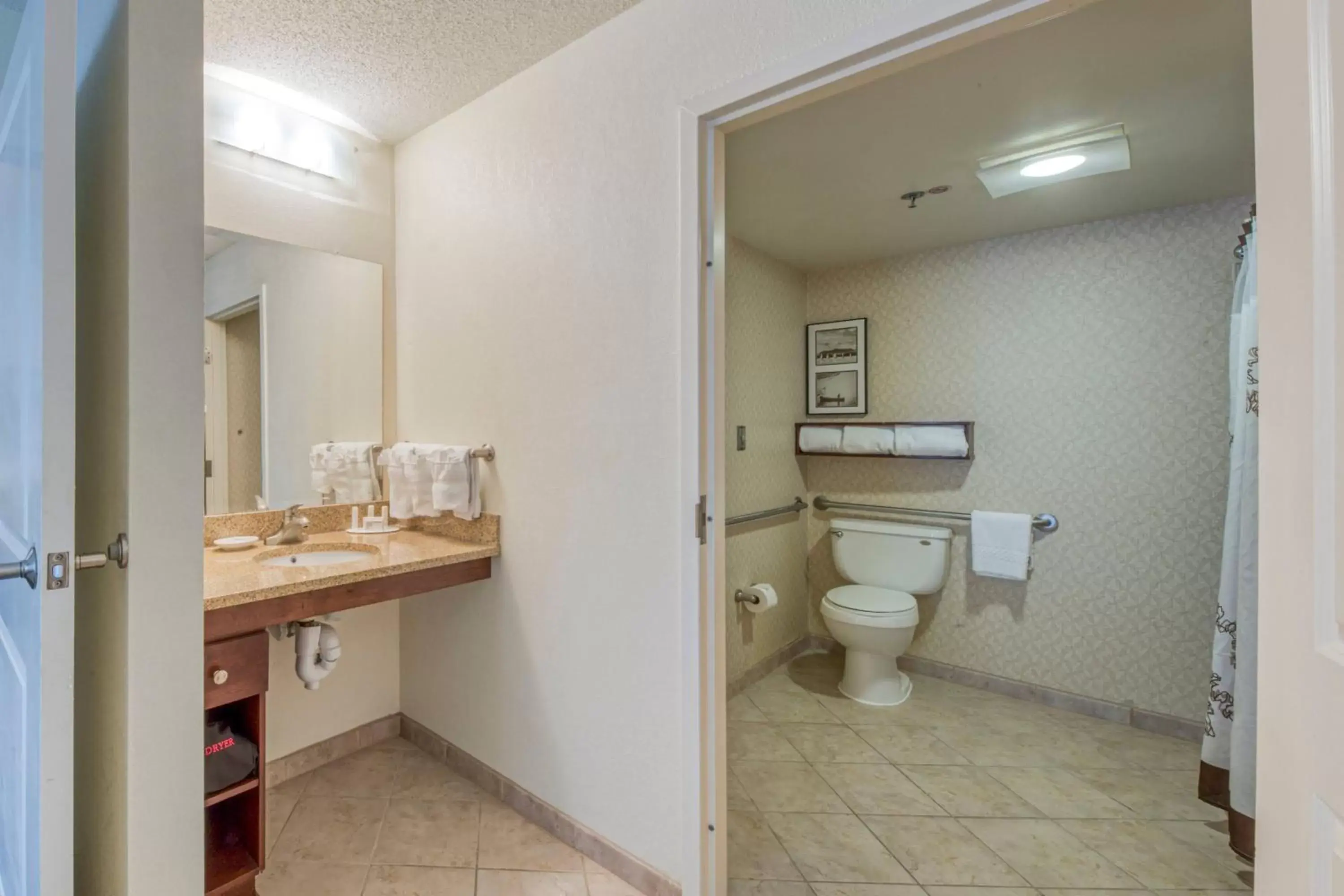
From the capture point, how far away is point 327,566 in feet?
5.38

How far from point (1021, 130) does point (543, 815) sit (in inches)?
101

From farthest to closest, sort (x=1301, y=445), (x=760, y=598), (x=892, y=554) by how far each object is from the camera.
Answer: (x=892, y=554)
(x=760, y=598)
(x=1301, y=445)

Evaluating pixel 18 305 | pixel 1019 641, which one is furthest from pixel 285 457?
pixel 1019 641

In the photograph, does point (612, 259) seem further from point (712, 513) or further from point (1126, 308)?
point (1126, 308)

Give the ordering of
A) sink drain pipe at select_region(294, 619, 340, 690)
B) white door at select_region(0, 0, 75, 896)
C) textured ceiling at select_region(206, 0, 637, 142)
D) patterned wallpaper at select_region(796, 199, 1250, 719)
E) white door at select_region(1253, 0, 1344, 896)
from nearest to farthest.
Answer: white door at select_region(1253, 0, 1344, 896) → white door at select_region(0, 0, 75, 896) → textured ceiling at select_region(206, 0, 637, 142) → sink drain pipe at select_region(294, 619, 340, 690) → patterned wallpaper at select_region(796, 199, 1250, 719)

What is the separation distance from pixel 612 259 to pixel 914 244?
1.92 metres

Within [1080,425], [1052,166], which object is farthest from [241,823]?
[1080,425]

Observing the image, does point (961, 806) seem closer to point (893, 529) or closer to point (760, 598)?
point (760, 598)

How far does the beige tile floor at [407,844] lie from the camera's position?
155cm

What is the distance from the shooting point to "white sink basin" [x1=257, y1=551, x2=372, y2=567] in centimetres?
182

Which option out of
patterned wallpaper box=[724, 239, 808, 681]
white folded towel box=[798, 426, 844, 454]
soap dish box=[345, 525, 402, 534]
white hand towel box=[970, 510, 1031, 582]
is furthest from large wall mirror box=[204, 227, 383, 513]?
white hand towel box=[970, 510, 1031, 582]

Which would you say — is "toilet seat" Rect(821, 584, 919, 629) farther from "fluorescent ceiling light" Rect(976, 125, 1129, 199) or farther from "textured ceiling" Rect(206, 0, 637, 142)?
"textured ceiling" Rect(206, 0, 637, 142)

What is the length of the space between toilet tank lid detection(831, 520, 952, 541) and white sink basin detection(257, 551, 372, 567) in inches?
88.9

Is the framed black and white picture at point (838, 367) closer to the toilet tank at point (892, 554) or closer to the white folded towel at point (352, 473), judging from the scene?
the toilet tank at point (892, 554)
